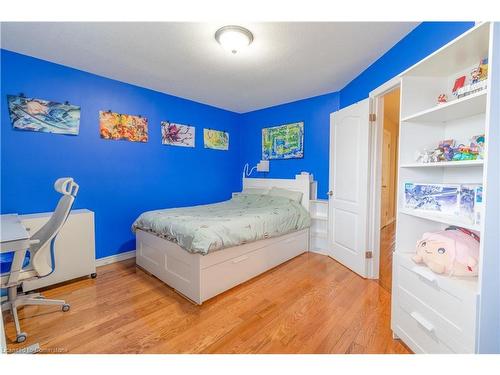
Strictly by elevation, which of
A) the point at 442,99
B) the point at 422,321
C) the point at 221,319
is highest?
the point at 442,99

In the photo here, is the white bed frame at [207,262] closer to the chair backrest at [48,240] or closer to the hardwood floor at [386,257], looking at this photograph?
the chair backrest at [48,240]

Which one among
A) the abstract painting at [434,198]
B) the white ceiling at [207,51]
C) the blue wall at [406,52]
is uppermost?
the white ceiling at [207,51]

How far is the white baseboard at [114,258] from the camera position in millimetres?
2799

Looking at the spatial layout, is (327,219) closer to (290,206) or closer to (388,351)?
(290,206)

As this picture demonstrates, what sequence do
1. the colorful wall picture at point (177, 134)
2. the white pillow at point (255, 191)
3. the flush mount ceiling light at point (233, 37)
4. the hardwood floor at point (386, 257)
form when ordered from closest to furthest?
the flush mount ceiling light at point (233, 37)
the hardwood floor at point (386, 257)
the colorful wall picture at point (177, 134)
the white pillow at point (255, 191)

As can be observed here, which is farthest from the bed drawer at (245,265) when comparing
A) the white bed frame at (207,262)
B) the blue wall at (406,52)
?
the blue wall at (406,52)

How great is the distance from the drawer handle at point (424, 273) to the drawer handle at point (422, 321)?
0.83ft

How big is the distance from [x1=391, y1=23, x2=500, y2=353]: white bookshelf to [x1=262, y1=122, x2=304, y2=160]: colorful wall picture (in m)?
2.13

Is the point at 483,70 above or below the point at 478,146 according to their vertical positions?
above

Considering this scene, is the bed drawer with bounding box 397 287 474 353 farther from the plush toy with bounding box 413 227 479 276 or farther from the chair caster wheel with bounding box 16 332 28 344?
the chair caster wheel with bounding box 16 332 28 344

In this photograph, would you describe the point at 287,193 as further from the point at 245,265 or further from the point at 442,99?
the point at 442,99

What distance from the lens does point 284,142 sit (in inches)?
152

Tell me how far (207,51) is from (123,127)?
160 cm

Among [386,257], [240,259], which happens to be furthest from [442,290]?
[386,257]
